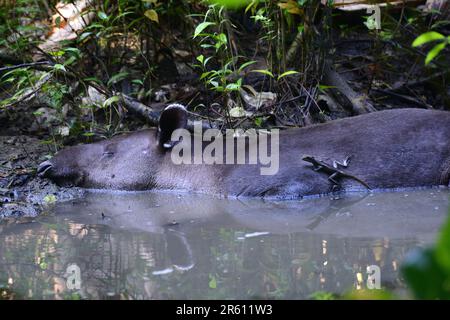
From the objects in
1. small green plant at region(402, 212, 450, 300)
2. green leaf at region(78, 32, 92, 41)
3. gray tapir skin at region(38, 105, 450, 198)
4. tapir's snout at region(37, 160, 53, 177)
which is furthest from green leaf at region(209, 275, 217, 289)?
green leaf at region(78, 32, 92, 41)

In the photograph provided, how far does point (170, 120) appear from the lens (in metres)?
6.06

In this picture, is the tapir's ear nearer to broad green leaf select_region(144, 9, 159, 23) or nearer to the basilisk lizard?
the basilisk lizard

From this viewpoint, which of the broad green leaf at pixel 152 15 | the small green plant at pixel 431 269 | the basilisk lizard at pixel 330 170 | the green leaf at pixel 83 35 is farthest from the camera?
the broad green leaf at pixel 152 15

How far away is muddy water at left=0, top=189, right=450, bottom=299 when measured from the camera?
9.50ft

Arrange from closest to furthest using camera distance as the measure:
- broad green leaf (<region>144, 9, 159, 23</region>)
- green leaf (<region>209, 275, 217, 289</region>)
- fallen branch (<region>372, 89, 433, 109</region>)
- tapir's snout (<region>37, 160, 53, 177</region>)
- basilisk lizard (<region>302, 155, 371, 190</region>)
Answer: green leaf (<region>209, 275, 217, 289</region>) → basilisk lizard (<region>302, 155, 371, 190</region>) → tapir's snout (<region>37, 160, 53, 177</region>) → broad green leaf (<region>144, 9, 159, 23</region>) → fallen branch (<region>372, 89, 433, 109</region>)

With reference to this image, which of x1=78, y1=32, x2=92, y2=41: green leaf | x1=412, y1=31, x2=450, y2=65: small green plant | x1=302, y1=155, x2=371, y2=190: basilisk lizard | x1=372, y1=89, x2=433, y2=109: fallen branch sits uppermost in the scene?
x1=78, y1=32, x2=92, y2=41: green leaf

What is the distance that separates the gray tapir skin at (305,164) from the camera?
5.56 metres

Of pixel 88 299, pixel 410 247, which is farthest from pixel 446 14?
pixel 88 299

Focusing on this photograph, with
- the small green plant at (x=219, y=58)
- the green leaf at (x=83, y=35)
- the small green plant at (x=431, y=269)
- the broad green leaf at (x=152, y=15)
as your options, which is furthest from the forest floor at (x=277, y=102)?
the small green plant at (x=431, y=269)

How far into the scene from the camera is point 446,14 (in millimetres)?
7793

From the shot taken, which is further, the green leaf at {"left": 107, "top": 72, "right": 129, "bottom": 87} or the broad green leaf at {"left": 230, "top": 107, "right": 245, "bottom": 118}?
the green leaf at {"left": 107, "top": 72, "right": 129, "bottom": 87}

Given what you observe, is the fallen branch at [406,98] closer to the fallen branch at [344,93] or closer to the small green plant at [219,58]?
the fallen branch at [344,93]

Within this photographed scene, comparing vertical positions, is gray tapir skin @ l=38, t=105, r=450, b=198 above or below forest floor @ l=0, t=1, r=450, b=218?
below
